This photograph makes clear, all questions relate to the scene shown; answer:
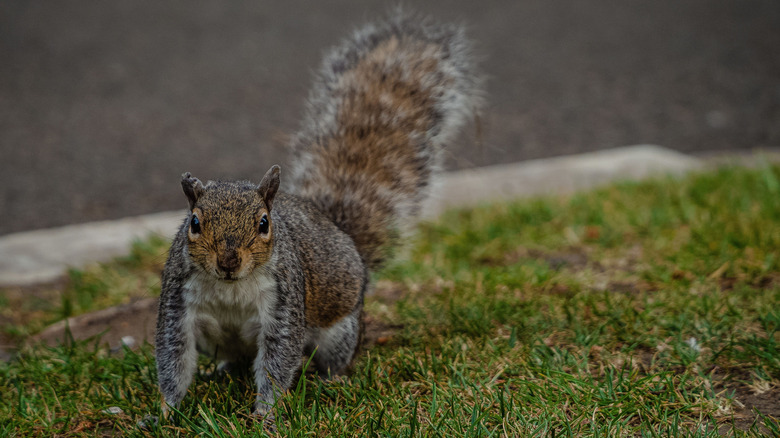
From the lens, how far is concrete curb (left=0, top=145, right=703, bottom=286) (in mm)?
3820

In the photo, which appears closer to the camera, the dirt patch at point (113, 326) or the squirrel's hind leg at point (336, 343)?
the squirrel's hind leg at point (336, 343)

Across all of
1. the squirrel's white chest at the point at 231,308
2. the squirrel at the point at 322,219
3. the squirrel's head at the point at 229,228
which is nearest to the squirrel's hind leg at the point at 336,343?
the squirrel at the point at 322,219

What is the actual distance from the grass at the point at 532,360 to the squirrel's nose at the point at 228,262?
428 mm

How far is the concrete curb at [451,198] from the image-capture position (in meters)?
3.82

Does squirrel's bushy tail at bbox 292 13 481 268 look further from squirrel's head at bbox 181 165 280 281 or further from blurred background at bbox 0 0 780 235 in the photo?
blurred background at bbox 0 0 780 235

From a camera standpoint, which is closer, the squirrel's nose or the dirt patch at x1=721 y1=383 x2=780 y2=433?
the squirrel's nose

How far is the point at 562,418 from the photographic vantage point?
1843 mm

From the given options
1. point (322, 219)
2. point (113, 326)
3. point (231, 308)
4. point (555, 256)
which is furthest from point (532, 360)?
point (113, 326)

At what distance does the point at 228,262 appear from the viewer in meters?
1.65

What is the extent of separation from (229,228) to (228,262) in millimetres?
86

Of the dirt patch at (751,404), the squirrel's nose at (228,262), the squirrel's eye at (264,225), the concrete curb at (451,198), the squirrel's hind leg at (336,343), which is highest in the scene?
the squirrel's eye at (264,225)

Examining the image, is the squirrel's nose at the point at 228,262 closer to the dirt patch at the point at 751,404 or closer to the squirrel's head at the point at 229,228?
the squirrel's head at the point at 229,228

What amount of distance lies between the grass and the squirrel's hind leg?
3.2 inches

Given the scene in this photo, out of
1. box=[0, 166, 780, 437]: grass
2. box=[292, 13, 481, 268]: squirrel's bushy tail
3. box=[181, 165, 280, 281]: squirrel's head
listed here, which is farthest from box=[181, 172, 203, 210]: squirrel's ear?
box=[292, 13, 481, 268]: squirrel's bushy tail
